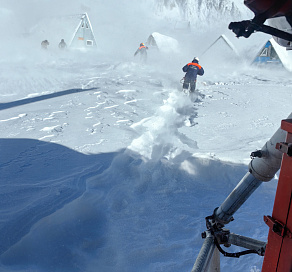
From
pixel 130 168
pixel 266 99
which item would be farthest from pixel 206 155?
pixel 266 99

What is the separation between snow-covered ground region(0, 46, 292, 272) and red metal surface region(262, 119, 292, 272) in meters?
1.40

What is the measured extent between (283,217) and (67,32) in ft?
66.5

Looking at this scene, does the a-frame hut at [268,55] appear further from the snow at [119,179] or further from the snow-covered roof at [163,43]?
the snow at [119,179]

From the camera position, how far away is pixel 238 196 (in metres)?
1.53

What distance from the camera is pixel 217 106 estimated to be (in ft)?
24.1

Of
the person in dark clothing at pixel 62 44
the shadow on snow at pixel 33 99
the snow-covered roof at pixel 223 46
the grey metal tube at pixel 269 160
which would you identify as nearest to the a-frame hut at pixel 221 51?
the snow-covered roof at pixel 223 46

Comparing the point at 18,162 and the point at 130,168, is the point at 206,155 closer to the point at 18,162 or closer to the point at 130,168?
the point at 130,168

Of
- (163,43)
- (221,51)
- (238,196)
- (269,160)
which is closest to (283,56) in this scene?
(221,51)

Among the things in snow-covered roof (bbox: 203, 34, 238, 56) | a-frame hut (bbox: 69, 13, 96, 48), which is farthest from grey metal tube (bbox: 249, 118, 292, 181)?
a-frame hut (bbox: 69, 13, 96, 48)

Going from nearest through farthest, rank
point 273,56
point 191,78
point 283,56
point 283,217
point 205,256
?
point 283,217 < point 205,256 < point 191,78 < point 283,56 < point 273,56

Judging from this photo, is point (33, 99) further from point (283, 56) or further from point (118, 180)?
point (283, 56)

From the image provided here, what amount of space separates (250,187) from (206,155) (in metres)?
2.62

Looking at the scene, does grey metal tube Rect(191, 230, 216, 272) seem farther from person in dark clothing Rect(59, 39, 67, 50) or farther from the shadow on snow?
person in dark clothing Rect(59, 39, 67, 50)

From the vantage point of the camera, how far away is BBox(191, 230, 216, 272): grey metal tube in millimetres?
1321
